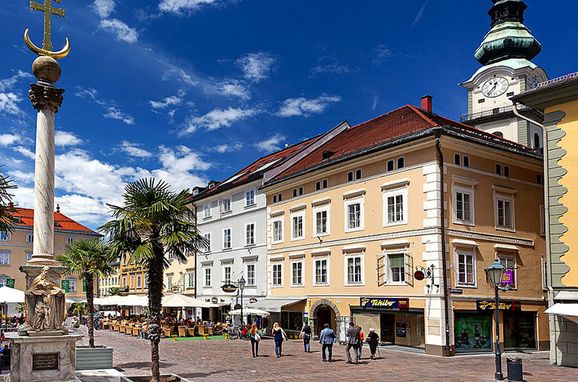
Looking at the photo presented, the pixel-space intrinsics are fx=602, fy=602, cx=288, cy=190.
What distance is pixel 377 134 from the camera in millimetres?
35500

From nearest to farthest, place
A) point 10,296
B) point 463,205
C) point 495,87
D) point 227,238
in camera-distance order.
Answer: point 10,296
point 463,205
point 227,238
point 495,87

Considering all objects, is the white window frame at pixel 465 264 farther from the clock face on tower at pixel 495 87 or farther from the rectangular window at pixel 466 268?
the clock face on tower at pixel 495 87

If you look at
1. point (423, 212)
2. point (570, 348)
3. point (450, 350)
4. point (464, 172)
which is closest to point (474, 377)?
point (570, 348)

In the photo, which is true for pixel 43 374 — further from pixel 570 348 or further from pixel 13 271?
pixel 13 271

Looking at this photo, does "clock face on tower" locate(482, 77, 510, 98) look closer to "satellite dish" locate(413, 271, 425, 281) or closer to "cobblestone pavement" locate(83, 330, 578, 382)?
"cobblestone pavement" locate(83, 330, 578, 382)

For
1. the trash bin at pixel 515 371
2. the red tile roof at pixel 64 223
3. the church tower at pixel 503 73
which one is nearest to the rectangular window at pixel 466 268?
the trash bin at pixel 515 371

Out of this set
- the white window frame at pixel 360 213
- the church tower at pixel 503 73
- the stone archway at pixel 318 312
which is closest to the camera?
the white window frame at pixel 360 213

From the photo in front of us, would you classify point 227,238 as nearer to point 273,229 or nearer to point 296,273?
point 273,229

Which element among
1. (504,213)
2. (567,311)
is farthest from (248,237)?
(567,311)

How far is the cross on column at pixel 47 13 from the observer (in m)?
18.1

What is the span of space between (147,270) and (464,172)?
1702 cm

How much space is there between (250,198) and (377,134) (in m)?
13.5

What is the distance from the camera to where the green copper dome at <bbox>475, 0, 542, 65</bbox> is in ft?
171

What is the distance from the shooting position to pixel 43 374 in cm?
1620
